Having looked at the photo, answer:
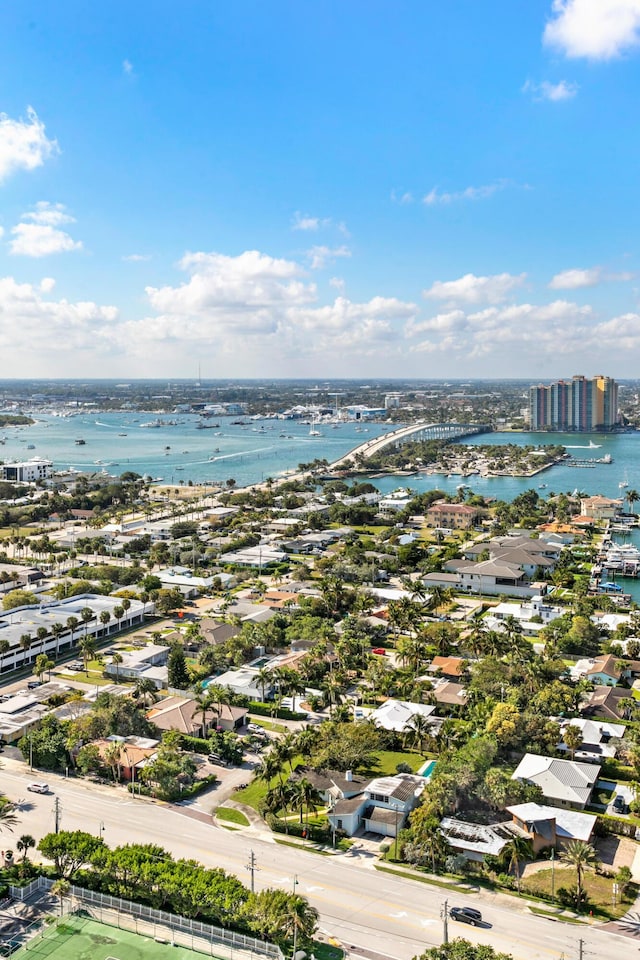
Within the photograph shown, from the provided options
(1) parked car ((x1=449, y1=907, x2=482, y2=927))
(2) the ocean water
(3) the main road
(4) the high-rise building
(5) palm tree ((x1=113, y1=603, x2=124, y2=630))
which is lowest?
(3) the main road

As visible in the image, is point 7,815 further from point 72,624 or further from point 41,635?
point 72,624

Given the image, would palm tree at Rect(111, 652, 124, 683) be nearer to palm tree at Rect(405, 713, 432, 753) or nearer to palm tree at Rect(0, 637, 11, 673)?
palm tree at Rect(0, 637, 11, 673)

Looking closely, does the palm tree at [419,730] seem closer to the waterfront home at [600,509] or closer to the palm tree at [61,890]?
the palm tree at [61,890]

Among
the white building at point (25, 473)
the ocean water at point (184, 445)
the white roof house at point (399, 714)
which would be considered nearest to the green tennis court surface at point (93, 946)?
the white roof house at point (399, 714)

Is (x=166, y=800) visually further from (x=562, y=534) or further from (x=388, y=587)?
(x=562, y=534)

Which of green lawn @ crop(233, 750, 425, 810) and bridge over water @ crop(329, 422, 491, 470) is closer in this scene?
green lawn @ crop(233, 750, 425, 810)

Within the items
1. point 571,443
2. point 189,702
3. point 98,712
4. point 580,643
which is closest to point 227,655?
point 189,702

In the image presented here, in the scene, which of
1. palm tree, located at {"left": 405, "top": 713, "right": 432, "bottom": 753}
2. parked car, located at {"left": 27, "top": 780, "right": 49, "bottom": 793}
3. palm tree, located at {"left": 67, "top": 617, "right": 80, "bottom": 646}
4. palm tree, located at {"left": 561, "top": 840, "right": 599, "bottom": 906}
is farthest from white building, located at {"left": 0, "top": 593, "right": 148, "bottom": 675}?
palm tree, located at {"left": 561, "top": 840, "right": 599, "bottom": 906}
